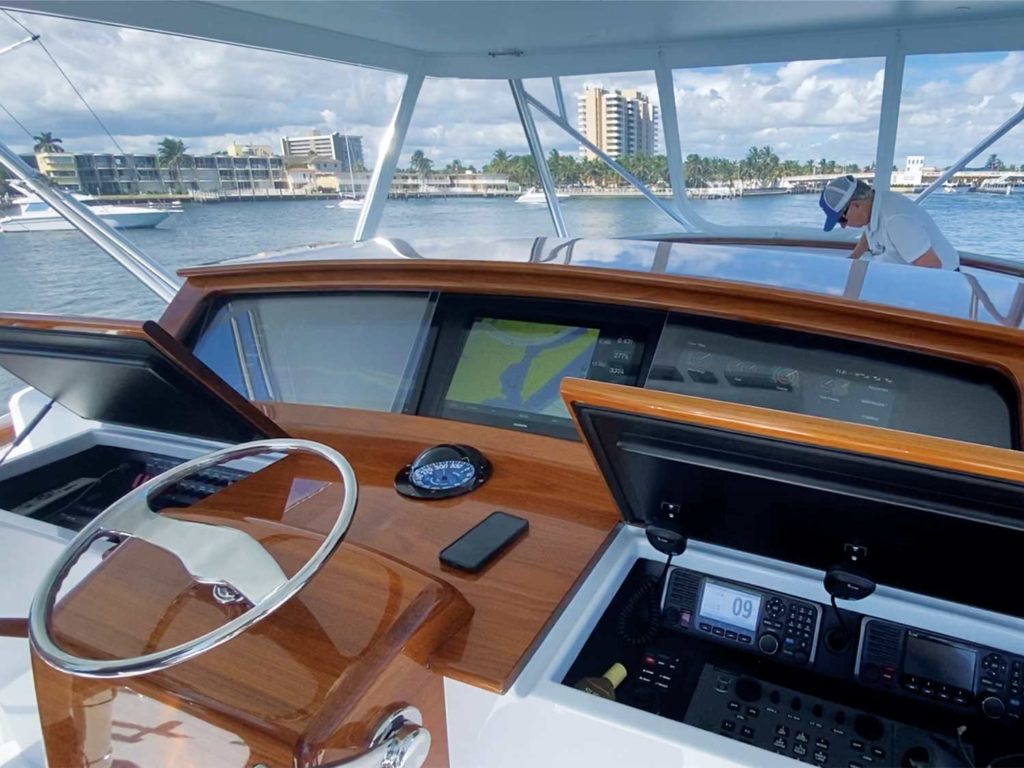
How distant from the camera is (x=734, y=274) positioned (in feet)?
4.05

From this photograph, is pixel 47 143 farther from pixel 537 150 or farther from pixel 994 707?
pixel 537 150

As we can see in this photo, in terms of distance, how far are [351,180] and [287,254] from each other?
4938mm

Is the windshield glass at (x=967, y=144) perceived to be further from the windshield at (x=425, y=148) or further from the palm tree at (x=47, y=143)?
the palm tree at (x=47, y=143)

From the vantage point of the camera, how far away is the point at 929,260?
3121mm

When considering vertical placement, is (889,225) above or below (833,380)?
below

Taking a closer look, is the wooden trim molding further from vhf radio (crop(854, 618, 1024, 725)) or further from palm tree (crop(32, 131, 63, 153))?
palm tree (crop(32, 131, 63, 153))

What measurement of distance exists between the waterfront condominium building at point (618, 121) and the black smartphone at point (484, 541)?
20.9 ft

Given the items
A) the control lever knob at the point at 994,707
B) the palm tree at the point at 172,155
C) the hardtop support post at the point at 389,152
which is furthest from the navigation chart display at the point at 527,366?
the hardtop support post at the point at 389,152

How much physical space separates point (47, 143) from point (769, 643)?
4320mm

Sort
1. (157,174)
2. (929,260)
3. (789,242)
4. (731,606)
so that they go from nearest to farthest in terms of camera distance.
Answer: (731,606) < (929,260) < (157,174) < (789,242)

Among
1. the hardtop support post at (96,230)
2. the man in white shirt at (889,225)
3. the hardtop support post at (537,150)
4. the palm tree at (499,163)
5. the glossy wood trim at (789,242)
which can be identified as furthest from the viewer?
the palm tree at (499,163)

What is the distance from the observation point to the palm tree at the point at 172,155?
449 cm

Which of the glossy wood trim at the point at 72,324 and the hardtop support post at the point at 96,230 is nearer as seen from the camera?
the glossy wood trim at the point at 72,324

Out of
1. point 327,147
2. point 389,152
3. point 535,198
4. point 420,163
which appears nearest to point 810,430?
point 327,147
